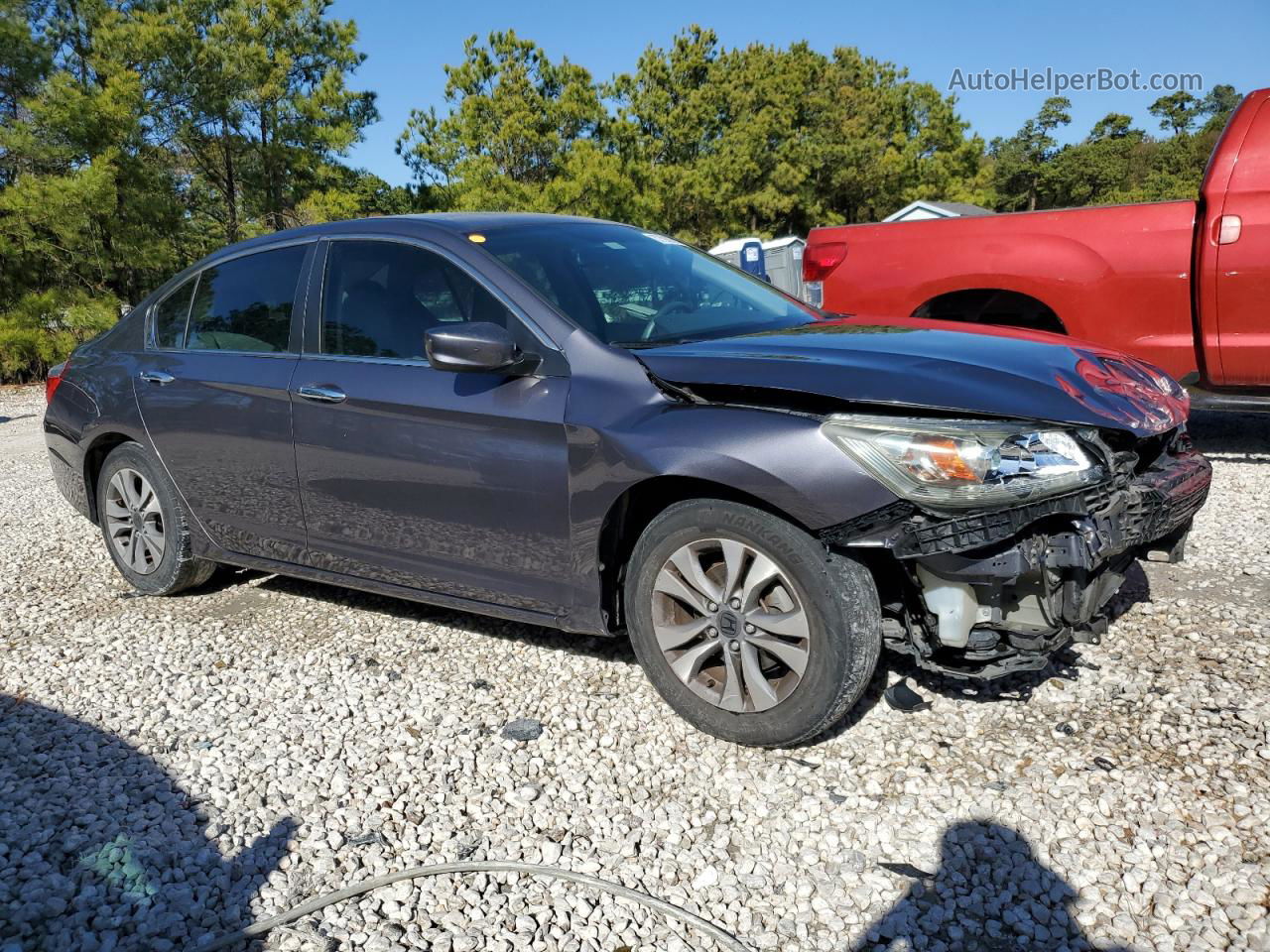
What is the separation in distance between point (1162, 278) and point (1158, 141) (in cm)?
7629

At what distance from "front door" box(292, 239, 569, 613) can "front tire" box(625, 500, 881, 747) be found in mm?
394

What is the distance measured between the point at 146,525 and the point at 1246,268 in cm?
624

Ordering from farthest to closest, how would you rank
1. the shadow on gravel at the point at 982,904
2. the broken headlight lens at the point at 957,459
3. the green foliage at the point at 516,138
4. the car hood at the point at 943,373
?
the green foliage at the point at 516,138 → the car hood at the point at 943,373 → the broken headlight lens at the point at 957,459 → the shadow on gravel at the point at 982,904

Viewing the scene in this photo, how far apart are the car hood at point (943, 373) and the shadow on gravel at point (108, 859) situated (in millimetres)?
1825

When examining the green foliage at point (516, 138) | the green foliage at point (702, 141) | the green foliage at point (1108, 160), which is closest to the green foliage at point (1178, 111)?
the green foliage at point (1108, 160)

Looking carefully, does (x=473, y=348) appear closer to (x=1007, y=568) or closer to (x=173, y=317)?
(x=1007, y=568)

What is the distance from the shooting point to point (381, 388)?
3682mm

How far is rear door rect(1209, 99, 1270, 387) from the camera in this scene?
19.3 feet

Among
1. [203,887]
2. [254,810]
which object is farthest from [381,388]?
[203,887]

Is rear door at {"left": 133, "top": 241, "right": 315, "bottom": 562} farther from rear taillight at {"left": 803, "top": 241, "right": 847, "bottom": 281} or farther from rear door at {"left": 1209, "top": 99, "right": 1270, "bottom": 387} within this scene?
rear door at {"left": 1209, "top": 99, "right": 1270, "bottom": 387}

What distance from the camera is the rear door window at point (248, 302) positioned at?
418 centimetres

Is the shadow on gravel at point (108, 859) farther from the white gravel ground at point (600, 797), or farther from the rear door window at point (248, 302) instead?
the rear door window at point (248, 302)

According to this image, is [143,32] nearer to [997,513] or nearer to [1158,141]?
[997,513]

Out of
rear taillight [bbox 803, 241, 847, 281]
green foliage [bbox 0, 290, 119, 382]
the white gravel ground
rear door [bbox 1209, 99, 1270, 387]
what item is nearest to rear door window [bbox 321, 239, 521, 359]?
the white gravel ground
